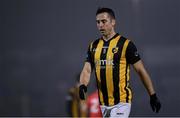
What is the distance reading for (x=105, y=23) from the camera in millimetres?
5109

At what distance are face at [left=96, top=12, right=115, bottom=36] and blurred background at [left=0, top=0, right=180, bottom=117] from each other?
15.0 feet

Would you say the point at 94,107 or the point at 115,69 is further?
the point at 94,107

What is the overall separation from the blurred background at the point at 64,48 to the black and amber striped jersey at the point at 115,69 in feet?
15.1

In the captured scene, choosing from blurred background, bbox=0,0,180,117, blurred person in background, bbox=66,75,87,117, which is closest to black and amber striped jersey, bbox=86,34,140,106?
blurred person in background, bbox=66,75,87,117

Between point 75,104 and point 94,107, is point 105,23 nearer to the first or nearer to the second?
point 94,107

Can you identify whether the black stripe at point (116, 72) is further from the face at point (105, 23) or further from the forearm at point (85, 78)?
the forearm at point (85, 78)

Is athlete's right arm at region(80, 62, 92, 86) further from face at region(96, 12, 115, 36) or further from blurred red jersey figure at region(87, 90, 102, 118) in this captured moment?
blurred red jersey figure at region(87, 90, 102, 118)

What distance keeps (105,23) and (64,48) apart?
5218 millimetres

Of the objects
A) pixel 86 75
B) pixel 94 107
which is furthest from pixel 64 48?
pixel 86 75

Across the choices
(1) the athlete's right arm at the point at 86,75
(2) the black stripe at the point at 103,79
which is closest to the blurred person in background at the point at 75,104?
(1) the athlete's right arm at the point at 86,75

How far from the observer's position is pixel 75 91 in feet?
31.3

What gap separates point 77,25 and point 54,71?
2.80ft

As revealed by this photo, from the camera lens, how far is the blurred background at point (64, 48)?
31.9 ft

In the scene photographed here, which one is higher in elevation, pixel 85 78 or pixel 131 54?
pixel 131 54
